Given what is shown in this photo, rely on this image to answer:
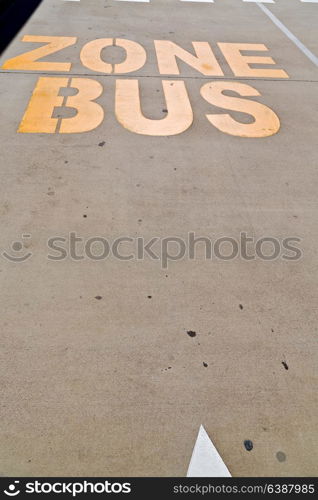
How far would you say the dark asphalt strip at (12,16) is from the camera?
29.4ft

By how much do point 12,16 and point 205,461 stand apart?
10685 mm

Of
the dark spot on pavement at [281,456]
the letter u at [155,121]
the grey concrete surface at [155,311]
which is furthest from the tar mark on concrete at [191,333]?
the letter u at [155,121]

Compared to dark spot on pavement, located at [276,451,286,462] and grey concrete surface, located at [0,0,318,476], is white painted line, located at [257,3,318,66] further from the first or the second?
dark spot on pavement, located at [276,451,286,462]

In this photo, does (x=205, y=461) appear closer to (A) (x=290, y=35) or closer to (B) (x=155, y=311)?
(B) (x=155, y=311)

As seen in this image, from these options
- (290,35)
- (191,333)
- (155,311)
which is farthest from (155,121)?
(290,35)

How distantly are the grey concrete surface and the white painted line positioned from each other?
330cm

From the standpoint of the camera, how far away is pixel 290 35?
10.1 meters

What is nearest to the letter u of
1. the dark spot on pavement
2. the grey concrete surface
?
the grey concrete surface

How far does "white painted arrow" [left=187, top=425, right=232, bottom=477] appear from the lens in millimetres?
→ 2693

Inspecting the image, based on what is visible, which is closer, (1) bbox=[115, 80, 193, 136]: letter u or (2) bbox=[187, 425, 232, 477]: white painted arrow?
(2) bbox=[187, 425, 232, 477]: white painted arrow

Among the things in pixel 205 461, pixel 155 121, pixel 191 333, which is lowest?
pixel 205 461

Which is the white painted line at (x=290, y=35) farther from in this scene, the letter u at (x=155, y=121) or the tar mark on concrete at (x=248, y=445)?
the tar mark on concrete at (x=248, y=445)

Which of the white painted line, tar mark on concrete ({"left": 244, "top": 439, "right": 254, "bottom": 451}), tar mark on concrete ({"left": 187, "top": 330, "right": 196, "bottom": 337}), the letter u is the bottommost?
tar mark on concrete ({"left": 244, "top": 439, "right": 254, "bottom": 451})

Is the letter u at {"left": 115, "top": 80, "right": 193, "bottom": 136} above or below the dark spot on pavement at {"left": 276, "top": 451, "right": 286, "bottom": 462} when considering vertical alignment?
above
